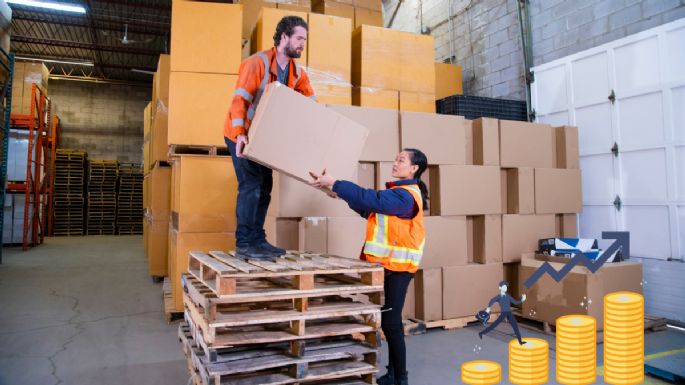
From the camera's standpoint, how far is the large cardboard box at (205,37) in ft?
15.7

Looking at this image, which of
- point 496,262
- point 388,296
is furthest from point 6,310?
point 496,262

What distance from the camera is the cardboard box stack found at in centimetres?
1170

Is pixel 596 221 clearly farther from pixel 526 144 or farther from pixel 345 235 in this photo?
pixel 345 235

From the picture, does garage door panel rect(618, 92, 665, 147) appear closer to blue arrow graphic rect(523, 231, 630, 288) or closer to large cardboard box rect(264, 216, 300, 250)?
blue arrow graphic rect(523, 231, 630, 288)

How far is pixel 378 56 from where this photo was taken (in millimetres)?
5133

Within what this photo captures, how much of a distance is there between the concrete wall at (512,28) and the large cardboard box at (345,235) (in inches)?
141

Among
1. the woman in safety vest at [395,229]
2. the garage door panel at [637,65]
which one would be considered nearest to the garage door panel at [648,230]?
the garage door panel at [637,65]

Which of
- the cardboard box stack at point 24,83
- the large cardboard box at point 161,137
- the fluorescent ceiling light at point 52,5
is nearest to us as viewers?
the large cardboard box at point 161,137

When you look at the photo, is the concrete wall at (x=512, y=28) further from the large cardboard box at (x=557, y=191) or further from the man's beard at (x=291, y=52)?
the man's beard at (x=291, y=52)

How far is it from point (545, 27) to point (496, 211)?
9.29 ft

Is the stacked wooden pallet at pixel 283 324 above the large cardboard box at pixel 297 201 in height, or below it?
below

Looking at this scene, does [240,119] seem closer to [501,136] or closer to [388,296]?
[388,296]

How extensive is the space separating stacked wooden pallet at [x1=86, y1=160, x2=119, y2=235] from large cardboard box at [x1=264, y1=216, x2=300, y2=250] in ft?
45.6

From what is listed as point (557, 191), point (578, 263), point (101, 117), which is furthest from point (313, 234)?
point (101, 117)
